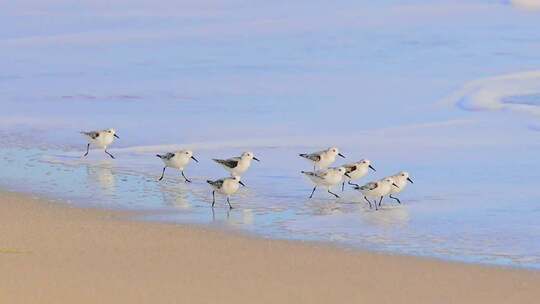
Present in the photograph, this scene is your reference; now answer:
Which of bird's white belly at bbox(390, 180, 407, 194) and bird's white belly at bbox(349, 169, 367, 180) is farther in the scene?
bird's white belly at bbox(349, 169, 367, 180)

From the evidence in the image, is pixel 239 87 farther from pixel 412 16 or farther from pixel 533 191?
pixel 412 16

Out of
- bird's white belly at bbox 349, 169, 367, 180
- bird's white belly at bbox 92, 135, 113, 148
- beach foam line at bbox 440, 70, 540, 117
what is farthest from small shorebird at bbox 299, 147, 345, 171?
beach foam line at bbox 440, 70, 540, 117

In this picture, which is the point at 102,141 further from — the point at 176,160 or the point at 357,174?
the point at 357,174

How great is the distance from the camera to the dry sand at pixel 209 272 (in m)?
7.13

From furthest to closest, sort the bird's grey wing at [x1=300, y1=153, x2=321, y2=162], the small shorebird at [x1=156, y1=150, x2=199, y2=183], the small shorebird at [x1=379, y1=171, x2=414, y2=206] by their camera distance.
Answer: the bird's grey wing at [x1=300, y1=153, x2=321, y2=162]
the small shorebird at [x1=156, y1=150, x2=199, y2=183]
the small shorebird at [x1=379, y1=171, x2=414, y2=206]

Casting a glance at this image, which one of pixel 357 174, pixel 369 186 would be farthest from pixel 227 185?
pixel 357 174

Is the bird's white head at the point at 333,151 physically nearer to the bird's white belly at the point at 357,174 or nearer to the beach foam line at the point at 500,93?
the bird's white belly at the point at 357,174

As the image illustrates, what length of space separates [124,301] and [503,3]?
70.4 ft

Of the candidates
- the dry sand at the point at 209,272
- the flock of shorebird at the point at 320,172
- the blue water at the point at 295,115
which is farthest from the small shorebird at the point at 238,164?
the dry sand at the point at 209,272

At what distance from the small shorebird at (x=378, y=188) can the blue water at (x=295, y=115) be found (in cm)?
13

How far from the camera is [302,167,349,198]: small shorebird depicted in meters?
10.5

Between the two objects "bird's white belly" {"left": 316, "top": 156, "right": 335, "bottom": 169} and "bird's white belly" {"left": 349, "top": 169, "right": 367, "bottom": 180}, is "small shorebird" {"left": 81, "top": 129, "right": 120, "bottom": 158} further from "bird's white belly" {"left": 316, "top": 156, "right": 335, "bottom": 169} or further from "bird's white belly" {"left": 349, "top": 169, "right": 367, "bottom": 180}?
"bird's white belly" {"left": 349, "top": 169, "right": 367, "bottom": 180}

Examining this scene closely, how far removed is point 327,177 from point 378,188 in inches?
20.7

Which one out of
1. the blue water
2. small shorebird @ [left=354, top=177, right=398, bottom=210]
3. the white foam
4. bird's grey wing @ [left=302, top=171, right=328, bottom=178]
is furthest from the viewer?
the white foam
